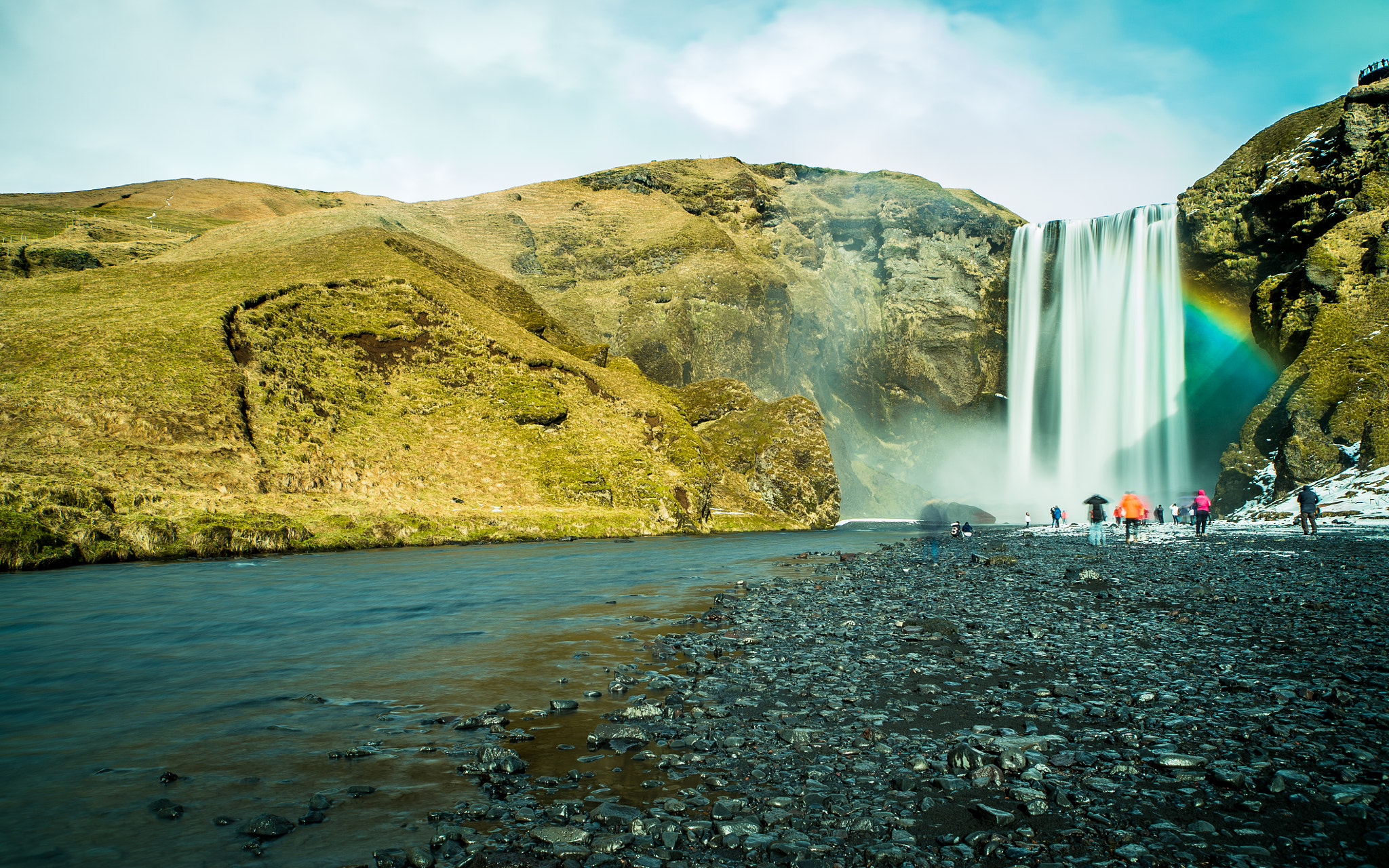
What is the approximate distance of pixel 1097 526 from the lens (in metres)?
38.4

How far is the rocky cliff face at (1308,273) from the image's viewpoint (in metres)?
54.1

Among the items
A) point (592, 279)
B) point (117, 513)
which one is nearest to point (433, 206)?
point (592, 279)

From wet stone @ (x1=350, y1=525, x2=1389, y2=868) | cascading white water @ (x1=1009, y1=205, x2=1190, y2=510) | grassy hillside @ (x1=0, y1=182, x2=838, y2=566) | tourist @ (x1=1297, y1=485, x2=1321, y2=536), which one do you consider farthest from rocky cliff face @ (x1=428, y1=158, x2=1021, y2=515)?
wet stone @ (x1=350, y1=525, x2=1389, y2=868)

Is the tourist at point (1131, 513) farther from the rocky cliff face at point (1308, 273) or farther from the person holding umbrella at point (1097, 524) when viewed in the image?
the rocky cliff face at point (1308, 273)

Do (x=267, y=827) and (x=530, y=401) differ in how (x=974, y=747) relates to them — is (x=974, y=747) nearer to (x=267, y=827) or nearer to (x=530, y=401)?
(x=267, y=827)

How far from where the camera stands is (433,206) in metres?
166

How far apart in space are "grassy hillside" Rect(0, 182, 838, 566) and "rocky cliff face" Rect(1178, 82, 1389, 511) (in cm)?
4764

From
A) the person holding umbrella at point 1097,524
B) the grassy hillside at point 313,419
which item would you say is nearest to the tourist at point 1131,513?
the person holding umbrella at point 1097,524

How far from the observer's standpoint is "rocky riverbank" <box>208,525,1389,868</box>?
5.02 metres

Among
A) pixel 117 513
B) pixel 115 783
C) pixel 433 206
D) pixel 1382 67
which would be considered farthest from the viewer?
pixel 433 206

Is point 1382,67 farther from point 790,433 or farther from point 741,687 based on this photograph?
point 741,687

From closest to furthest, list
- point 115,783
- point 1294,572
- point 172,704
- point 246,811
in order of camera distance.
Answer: point 246,811 → point 115,783 → point 172,704 → point 1294,572

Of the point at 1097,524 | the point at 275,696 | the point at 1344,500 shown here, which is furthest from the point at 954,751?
the point at 1344,500

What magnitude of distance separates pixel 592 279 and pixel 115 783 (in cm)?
15098
